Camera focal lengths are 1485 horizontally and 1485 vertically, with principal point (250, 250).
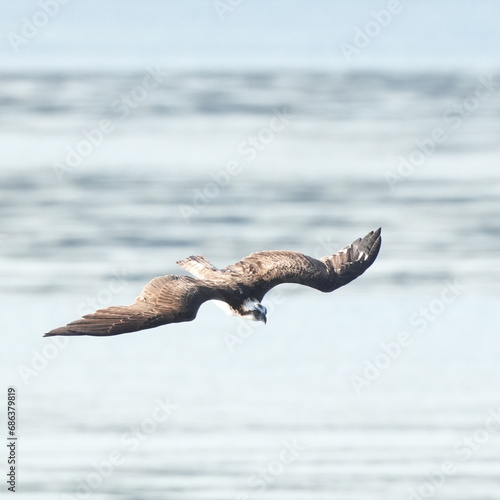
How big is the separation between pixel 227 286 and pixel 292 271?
80 cm

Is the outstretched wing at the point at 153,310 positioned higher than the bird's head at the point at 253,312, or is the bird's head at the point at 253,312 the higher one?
the bird's head at the point at 253,312

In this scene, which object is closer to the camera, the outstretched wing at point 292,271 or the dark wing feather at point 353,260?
the outstretched wing at point 292,271

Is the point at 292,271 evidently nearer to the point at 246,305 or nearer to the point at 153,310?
the point at 246,305

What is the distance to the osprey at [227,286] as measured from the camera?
13891 millimetres

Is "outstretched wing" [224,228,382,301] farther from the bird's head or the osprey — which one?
the bird's head

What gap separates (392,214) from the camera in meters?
25.6

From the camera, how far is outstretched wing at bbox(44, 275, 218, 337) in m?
13.6

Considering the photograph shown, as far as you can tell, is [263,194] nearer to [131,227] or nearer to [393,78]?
[131,227]

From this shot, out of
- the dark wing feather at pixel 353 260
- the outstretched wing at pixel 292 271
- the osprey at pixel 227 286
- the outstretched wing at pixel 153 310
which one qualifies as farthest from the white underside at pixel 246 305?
the dark wing feather at pixel 353 260

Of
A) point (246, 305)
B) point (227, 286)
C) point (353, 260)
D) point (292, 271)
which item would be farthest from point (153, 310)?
point (353, 260)

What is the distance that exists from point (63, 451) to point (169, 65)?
29.1 meters

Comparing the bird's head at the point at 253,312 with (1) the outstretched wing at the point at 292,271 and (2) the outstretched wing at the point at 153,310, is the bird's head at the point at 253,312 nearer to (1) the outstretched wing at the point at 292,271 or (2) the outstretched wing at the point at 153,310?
(1) the outstretched wing at the point at 292,271


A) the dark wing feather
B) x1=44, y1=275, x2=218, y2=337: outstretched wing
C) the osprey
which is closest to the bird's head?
the osprey

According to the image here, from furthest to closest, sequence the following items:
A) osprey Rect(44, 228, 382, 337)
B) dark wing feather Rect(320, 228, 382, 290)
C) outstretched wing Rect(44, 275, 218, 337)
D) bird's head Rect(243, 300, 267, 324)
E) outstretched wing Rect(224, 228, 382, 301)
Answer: dark wing feather Rect(320, 228, 382, 290) < outstretched wing Rect(224, 228, 382, 301) < bird's head Rect(243, 300, 267, 324) < osprey Rect(44, 228, 382, 337) < outstretched wing Rect(44, 275, 218, 337)
